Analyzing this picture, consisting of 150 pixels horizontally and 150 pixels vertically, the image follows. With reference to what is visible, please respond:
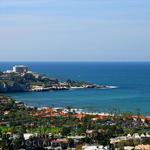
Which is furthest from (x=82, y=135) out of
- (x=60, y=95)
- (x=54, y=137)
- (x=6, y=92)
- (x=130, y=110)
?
(x=6, y=92)

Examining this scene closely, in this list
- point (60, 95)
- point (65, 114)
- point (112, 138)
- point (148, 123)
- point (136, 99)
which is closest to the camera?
point (112, 138)

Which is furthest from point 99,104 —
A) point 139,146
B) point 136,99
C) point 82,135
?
point 139,146

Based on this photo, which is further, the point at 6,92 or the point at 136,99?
the point at 6,92

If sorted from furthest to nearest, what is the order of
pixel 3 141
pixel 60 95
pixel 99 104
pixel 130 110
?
pixel 60 95, pixel 99 104, pixel 130 110, pixel 3 141

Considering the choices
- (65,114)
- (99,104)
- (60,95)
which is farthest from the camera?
(60,95)

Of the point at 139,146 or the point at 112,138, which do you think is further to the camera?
the point at 112,138

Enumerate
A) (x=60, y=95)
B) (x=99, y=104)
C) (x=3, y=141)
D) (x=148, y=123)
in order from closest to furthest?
(x=3, y=141) < (x=148, y=123) < (x=99, y=104) < (x=60, y=95)

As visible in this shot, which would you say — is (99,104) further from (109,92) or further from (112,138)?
(112,138)

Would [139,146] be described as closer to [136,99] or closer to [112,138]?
[112,138]
